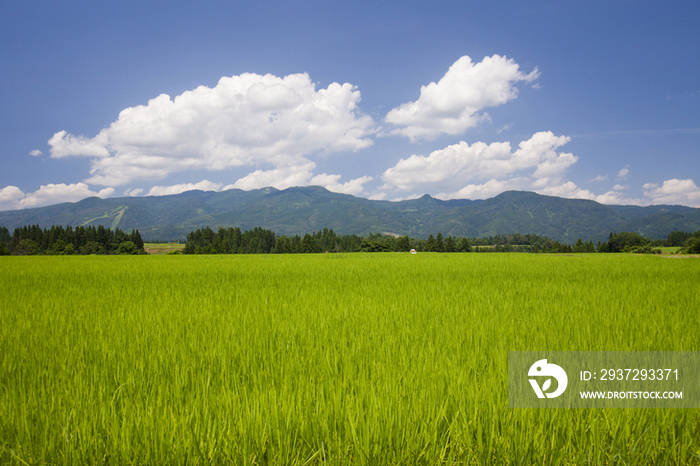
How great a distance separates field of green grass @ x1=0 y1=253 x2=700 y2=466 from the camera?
5.82 feet

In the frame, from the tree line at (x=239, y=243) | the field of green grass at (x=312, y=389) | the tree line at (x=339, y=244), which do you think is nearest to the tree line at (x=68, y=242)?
the tree line at (x=239, y=243)

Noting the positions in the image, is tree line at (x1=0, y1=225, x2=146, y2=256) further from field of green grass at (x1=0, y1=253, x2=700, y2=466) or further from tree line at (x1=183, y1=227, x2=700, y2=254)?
field of green grass at (x1=0, y1=253, x2=700, y2=466)

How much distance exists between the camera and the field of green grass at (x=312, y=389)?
177cm

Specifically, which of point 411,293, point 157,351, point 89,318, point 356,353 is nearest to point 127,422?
point 157,351

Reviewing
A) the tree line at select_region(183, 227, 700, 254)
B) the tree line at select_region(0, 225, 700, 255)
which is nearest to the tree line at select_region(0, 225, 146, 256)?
the tree line at select_region(0, 225, 700, 255)

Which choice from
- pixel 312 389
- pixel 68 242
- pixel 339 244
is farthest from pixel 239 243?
pixel 312 389

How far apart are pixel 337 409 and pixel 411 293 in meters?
5.58

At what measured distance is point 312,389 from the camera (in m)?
2.42

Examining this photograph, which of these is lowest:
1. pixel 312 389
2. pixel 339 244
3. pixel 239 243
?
pixel 339 244

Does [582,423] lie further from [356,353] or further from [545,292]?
[545,292]

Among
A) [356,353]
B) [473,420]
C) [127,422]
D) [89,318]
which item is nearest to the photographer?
[127,422]

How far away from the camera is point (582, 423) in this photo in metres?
2.05

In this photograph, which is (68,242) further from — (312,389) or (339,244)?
(312,389)

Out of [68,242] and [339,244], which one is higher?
[68,242]
